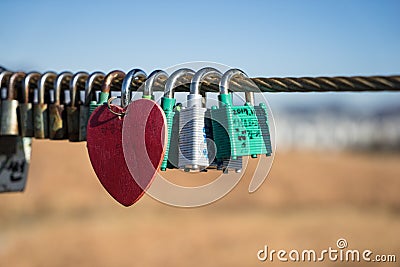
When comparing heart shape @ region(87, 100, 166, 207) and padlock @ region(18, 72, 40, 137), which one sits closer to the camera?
heart shape @ region(87, 100, 166, 207)

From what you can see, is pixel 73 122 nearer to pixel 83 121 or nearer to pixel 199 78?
pixel 83 121

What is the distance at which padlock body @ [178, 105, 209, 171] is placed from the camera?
5.19 feet

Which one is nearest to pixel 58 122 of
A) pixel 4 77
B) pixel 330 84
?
pixel 4 77

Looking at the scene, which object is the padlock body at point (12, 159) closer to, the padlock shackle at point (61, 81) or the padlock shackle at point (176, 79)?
the padlock shackle at point (61, 81)

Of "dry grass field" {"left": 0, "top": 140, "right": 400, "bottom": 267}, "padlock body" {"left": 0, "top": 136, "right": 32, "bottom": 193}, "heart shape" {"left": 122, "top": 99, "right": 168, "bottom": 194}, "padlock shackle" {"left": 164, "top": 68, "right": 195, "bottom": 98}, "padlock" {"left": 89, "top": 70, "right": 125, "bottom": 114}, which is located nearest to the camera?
"heart shape" {"left": 122, "top": 99, "right": 168, "bottom": 194}

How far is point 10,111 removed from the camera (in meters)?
2.08

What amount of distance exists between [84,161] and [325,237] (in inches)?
348

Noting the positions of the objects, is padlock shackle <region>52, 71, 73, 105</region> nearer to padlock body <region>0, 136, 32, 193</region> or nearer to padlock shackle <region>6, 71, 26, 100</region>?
padlock shackle <region>6, 71, 26, 100</region>

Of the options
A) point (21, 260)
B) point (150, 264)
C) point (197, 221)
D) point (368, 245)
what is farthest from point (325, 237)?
point (21, 260)

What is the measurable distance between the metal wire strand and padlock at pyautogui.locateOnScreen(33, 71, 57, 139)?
0.77 metres

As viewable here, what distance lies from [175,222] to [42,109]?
53.4ft

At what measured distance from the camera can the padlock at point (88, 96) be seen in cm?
189

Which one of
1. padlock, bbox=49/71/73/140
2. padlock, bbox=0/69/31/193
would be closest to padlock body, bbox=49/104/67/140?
padlock, bbox=49/71/73/140

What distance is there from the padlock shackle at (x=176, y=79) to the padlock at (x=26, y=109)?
0.63m
